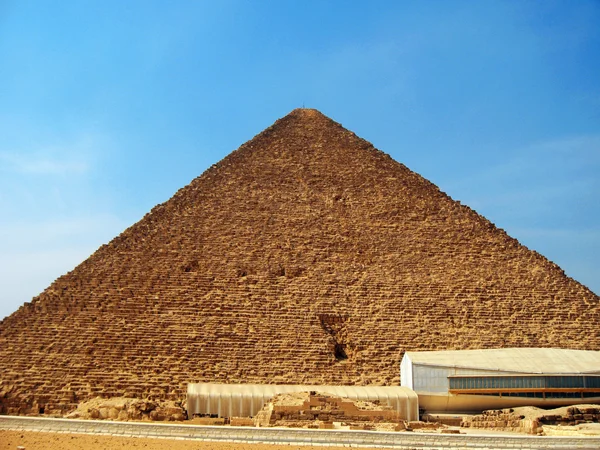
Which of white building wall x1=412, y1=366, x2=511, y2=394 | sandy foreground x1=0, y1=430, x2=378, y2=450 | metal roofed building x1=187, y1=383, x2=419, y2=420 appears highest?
white building wall x1=412, y1=366, x2=511, y2=394

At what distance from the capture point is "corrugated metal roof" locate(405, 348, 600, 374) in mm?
29016

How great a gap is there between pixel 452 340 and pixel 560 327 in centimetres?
392

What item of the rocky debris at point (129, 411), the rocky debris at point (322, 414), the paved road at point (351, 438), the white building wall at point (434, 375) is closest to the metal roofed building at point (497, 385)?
Result: the white building wall at point (434, 375)

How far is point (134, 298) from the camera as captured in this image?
31.9m

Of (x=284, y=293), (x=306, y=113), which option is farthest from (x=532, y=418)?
(x=306, y=113)

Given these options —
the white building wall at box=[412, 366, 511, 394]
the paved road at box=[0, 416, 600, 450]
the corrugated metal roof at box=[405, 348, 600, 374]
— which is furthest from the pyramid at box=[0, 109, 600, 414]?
the paved road at box=[0, 416, 600, 450]

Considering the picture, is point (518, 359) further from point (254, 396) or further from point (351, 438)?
point (351, 438)

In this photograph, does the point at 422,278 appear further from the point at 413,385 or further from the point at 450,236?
the point at 413,385

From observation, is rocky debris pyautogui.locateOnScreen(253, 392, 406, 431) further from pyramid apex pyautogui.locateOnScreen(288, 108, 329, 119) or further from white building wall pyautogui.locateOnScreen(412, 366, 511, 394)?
pyramid apex pyautogui.locateOnScreen(288, 108, 329, 119)

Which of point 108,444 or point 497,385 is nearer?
point 108,444

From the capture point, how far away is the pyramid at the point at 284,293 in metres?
29.7

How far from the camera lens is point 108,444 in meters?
21.9

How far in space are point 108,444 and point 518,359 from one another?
42.0 ft

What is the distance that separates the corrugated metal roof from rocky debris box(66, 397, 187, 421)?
273 inches
